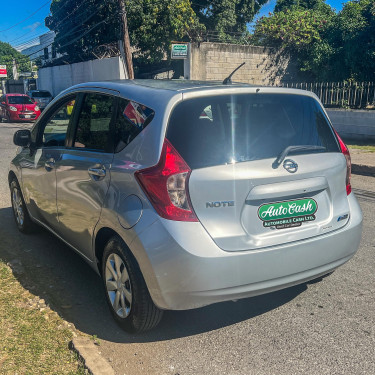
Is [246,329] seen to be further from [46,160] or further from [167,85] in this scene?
[46,160]

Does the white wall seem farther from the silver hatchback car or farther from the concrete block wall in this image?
the silver hatchback car

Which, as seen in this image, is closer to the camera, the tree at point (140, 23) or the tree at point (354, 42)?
the tree at point (354, 42)

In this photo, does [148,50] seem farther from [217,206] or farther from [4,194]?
[217,206]

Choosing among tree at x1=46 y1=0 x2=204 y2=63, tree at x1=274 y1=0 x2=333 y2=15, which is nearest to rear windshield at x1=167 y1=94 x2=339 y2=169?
tree at x1=46 y1=0 x2=204 y2=63

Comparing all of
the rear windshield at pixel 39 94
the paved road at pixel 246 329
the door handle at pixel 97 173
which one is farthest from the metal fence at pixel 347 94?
the rear windshield at pixel 39 94

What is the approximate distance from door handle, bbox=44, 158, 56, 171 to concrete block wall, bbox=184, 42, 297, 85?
55.8ft

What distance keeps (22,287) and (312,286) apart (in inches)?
97.1

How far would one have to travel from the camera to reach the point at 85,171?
11.2 feet

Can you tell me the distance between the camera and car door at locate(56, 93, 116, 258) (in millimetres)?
3240

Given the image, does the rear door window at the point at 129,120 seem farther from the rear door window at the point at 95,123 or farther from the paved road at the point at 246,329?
the paved road at the point at 246,329

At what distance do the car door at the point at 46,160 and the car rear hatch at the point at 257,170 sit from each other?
5.38ft

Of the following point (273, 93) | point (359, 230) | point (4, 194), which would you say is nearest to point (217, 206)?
point (273, 93)

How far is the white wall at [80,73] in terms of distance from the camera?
80.1 ft

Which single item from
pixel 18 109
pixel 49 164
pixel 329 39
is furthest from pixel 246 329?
pixel 329 39
